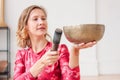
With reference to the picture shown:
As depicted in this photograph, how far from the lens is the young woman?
45.3 inches

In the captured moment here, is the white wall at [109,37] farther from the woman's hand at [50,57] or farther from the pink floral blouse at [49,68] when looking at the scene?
the woman's hand at [50,57]

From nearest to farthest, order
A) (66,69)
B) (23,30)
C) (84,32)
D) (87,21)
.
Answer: (84,32) < (66,69) < (23,30) < (87,21)

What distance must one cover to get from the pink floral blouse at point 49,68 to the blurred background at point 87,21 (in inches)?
111

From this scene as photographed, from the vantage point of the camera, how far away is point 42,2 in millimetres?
4152

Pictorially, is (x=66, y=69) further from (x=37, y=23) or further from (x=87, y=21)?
(x=87, y=21)

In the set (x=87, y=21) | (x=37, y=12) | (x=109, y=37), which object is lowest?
(x=109, y=37)

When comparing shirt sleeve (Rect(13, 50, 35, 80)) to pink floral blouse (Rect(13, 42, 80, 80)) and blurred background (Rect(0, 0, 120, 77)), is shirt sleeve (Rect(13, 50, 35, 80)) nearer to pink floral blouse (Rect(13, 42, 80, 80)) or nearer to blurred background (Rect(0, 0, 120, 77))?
pink floral blouse (Rect(13, 42, 80, 80))

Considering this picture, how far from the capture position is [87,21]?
4160 mm

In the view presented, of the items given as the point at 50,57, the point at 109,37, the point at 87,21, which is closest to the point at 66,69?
the point at 50,57

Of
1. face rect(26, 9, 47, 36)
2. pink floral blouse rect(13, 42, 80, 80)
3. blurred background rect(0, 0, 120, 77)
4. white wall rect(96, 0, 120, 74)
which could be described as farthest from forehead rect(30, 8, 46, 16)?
white wall rect(96, 0, 120, 74)

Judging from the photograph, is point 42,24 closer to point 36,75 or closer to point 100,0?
point 36,75

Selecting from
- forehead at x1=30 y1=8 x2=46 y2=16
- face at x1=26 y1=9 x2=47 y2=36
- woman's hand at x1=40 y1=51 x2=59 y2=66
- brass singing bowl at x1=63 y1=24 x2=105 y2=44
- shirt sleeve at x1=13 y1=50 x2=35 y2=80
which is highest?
forehead at x1=30 y1=8 x2=46 y2=16

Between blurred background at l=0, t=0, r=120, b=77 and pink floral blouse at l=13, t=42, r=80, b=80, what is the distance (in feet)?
9.28

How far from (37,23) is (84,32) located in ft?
0.95
